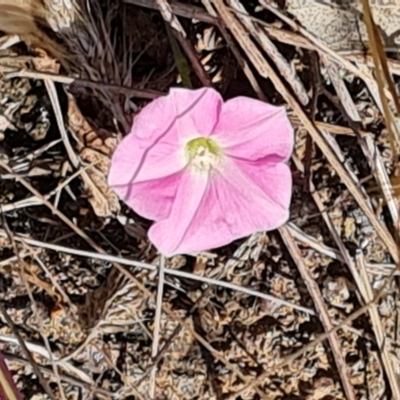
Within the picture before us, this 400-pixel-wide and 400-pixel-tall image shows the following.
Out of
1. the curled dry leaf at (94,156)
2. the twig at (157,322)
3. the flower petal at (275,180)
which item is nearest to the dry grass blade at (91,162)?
the curled dry leaf at (94,156)

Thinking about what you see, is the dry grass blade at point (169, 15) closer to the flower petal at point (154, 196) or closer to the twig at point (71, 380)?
the flower petal at point (154, 196)

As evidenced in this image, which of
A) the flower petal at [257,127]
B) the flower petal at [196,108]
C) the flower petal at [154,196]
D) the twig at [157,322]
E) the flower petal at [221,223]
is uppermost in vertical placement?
the flower petal at [196,108]

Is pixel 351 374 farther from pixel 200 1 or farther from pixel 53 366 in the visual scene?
pixel 200 1

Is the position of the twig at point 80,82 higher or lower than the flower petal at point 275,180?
higher

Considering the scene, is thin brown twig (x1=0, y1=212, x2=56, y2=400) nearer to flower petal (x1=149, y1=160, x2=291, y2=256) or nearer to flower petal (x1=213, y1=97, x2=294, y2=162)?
flower petal (x1=149, y1=160, x2=291, y2=256)

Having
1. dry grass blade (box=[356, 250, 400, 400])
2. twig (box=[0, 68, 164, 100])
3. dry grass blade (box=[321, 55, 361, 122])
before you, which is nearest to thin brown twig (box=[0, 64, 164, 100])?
twig (box=[0, 68, 164, 100])

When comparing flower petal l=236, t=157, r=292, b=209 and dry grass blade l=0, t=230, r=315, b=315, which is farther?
dry grass blade l=0, t=230, r=315, b=315

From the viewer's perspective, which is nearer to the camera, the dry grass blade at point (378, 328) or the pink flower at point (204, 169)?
the pink flower at point (204, 169)
